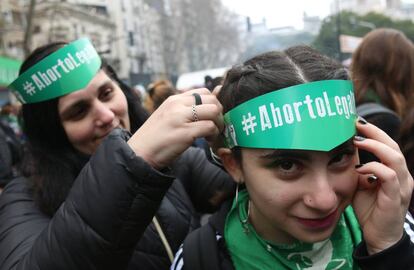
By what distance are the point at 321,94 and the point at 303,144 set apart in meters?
0.16

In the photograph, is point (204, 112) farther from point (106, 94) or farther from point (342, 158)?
point (106, 94)

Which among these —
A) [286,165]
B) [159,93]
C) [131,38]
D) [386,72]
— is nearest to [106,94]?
[286,165]

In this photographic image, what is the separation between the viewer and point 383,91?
2883 mm

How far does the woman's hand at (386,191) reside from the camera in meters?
1.10

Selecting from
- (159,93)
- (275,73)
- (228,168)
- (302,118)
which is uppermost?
(275,73)

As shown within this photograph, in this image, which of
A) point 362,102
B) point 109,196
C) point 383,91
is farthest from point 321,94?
point 383,91

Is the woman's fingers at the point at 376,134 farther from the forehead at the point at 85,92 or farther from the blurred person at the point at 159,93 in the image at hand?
the blurred person at the point at 159,93

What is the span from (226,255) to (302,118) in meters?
0.59

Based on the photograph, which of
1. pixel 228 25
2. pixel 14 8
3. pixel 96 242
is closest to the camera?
pixel 96 242

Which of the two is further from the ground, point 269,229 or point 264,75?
point 264,75

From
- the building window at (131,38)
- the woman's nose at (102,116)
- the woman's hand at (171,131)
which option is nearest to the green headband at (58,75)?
the woman's nose at (102,116)

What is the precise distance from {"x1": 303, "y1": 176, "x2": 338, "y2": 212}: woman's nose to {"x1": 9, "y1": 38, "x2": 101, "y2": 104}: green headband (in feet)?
3.43

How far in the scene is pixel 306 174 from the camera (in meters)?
1.17

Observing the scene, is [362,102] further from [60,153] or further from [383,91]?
[60,153]
